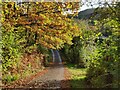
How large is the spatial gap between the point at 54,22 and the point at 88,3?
29.8 ft

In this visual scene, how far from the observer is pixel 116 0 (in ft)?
24.3

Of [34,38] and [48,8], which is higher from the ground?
[48,8]

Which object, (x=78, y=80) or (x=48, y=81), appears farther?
(x=78, y=80)

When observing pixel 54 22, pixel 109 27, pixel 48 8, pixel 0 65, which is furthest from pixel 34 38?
pixel 109 27

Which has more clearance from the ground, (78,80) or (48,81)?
(48,81)

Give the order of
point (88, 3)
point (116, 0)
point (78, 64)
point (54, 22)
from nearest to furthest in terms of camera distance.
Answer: point (116, 0) → point (88, 3) → point (54, 22) → point (78, 64)

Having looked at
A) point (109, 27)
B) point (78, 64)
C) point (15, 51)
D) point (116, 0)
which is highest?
point (116, 0)

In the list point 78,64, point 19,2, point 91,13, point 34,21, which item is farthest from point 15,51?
point 78,64

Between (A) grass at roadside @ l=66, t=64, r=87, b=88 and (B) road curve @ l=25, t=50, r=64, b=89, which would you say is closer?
(B) road curve @ l=25, t=50, r=64, b=89

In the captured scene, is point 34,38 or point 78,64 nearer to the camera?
point 34,38

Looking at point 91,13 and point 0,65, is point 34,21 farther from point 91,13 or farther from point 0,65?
point 91,13

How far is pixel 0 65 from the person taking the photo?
Answer: 1391cm

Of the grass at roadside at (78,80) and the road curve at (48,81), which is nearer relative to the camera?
the road curve at (48,81)

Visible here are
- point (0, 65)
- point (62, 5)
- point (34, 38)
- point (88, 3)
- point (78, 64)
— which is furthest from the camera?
point (78, 64)
